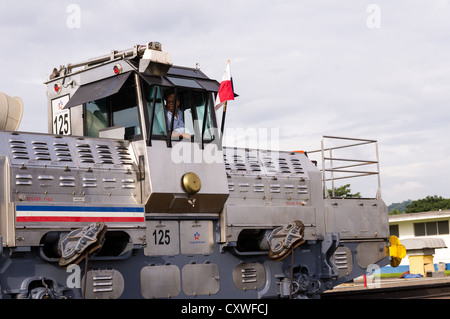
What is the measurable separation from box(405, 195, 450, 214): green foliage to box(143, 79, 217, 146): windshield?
237 ft

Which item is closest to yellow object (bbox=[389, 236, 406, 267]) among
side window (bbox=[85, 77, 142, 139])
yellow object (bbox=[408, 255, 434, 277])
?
side window (bbox=[85, 77, 142, 139])

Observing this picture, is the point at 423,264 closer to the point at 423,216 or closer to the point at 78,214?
the point at 423,216

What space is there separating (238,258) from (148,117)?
127 inches

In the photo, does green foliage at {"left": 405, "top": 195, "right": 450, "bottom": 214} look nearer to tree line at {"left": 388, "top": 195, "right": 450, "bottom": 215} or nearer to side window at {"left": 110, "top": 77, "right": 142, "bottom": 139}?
tree line at {"left": 388, "top": 195, "right": 450, "bottom": 215}

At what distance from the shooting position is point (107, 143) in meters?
11.6

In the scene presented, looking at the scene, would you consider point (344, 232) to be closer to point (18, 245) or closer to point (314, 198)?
point (314, 198)

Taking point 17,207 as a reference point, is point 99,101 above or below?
above

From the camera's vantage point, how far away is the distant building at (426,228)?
140 ft

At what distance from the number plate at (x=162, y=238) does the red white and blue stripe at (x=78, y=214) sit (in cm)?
56

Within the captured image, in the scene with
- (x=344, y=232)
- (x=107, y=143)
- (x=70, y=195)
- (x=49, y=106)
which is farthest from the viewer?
(x=344, y=232)

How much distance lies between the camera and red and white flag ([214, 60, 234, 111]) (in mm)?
12164

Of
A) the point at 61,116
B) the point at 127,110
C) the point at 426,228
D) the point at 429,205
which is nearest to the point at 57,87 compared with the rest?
the point at 61,116

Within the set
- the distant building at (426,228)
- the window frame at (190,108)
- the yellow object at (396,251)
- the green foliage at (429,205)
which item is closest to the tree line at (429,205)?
the green foliage at (429,205)
